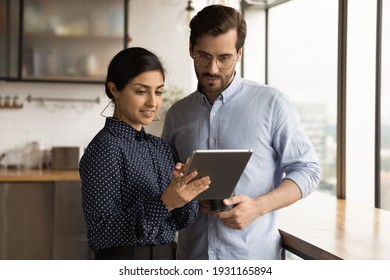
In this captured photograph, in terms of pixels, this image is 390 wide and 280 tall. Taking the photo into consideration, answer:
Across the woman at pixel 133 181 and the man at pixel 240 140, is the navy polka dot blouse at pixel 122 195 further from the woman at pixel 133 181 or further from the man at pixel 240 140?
the man at pixel 240 140

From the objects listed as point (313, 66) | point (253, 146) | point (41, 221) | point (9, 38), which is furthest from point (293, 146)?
point (9, 38)

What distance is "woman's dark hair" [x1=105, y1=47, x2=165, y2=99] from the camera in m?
1.82

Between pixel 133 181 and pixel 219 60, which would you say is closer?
pixel 133 181

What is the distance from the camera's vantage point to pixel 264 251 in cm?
210

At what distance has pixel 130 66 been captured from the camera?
1822 mm

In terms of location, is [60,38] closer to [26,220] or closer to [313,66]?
[26,220]

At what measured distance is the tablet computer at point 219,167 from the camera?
167 cm

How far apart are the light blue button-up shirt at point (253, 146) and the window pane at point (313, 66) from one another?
185 cm

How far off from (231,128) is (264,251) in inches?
17.5

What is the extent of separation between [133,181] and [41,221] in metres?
2.68

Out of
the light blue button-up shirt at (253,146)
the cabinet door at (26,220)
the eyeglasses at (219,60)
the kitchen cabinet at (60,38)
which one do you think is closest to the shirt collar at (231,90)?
the light blue button-up shirt at (253,146)

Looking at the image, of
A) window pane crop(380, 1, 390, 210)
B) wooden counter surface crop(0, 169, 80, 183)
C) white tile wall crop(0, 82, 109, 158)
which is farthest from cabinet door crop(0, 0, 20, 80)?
window pane crop(380, 1, 390, 210)

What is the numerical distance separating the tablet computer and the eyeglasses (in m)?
0.38

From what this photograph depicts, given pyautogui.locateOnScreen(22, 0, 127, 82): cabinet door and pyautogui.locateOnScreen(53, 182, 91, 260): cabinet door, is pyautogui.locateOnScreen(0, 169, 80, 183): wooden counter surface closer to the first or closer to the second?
pyautogui.locateOnScreen(53, 182, 91, 260): cabinet door
